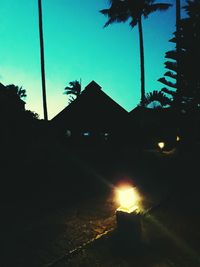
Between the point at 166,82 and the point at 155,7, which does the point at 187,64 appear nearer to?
the point at 166,82

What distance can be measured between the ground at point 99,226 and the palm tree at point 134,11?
1113 cm

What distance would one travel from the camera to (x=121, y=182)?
33.7 feet

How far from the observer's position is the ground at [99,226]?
4598mm

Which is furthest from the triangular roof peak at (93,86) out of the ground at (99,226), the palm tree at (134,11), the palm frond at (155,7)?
the ground at (99,226)

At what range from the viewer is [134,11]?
1973 centimetres

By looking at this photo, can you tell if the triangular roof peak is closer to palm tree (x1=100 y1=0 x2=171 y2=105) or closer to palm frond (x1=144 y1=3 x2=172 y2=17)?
palm tree (x1=100 y1=0 x2=171 y2=105)

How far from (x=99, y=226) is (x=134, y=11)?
17.8 m

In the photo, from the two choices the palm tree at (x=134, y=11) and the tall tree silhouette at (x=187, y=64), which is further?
the palm tree at (x=134, y=11)

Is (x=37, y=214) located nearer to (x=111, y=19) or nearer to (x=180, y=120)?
(x=180, y=120)

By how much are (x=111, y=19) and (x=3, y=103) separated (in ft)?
41.9

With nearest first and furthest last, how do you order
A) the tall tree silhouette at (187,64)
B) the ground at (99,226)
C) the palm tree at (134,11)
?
the ground at (99,226) < the tall tree silhouette at (187,64) < the palm tree at (134,11)

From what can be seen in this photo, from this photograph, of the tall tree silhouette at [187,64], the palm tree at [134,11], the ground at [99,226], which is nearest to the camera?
the ground at [99,226]

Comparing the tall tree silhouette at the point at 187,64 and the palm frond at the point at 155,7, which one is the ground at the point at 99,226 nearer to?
the tall tree silhouette at the point at 187,64

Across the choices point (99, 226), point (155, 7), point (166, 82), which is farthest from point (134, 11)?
point (99, 226)
